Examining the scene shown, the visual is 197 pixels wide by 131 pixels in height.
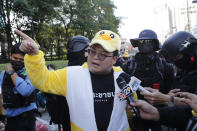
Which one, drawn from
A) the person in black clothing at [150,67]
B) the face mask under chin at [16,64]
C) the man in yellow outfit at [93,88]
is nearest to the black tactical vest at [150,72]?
the person in black clothing at [150,67]

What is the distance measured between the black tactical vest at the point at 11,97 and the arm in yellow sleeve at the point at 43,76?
3.69 ft

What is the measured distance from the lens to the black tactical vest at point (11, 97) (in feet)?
9.70

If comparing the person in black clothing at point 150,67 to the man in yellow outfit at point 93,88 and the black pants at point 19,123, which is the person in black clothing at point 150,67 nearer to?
the man in yellow outfit at point 93,88

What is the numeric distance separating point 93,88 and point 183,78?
0.96 m

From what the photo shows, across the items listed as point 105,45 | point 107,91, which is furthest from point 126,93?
point 105,45

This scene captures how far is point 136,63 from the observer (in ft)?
11.1

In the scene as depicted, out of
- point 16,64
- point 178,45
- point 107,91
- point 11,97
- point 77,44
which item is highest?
point 77,44

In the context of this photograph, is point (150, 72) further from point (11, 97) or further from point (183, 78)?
point (11, 97)

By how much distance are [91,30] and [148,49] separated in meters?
22.9

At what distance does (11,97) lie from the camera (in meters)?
A: 2.96

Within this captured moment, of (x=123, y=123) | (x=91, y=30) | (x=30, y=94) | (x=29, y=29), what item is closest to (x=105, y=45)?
(x=123, y=123)

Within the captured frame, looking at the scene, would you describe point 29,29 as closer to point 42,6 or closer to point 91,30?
point 42,6

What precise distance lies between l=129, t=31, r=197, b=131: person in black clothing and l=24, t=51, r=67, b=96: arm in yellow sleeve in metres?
0.74

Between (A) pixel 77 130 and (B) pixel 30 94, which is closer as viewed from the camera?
(A) pixel 77 130
